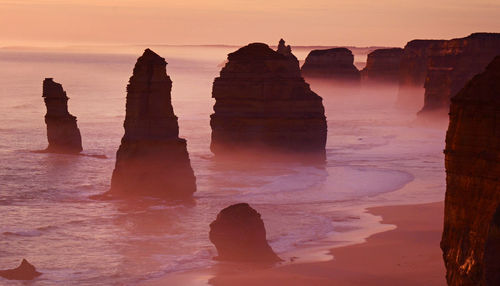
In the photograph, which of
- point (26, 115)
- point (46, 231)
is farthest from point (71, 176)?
point (26, 115)

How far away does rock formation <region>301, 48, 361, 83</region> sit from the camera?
131 metres

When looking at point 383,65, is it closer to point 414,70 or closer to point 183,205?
point 414,70

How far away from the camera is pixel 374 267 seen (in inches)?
1094

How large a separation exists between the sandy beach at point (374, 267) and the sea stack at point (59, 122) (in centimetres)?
3093

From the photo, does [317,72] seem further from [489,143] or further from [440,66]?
[489,143]

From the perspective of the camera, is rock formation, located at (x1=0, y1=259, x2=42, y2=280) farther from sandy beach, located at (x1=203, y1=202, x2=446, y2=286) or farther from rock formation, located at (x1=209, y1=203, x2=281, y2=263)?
sandy beach, located at (x1=203, y1=202, x2=446, y2=286)

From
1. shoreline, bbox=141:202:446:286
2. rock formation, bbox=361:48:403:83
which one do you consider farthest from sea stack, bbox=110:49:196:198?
Result: rock formation, bbox=361:48:403:83

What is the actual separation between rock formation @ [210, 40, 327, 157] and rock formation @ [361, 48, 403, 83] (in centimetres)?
8869

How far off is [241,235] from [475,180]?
40.4 ft

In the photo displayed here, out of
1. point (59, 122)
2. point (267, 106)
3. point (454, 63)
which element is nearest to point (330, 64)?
point (454, 63)

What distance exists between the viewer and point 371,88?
15725 cm

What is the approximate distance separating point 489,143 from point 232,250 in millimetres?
13154

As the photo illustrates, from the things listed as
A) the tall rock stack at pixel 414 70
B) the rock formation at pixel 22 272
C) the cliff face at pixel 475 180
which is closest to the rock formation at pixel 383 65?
the tall rock stack at pixel 414 70

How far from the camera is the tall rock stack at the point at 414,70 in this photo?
117000 millimetres
